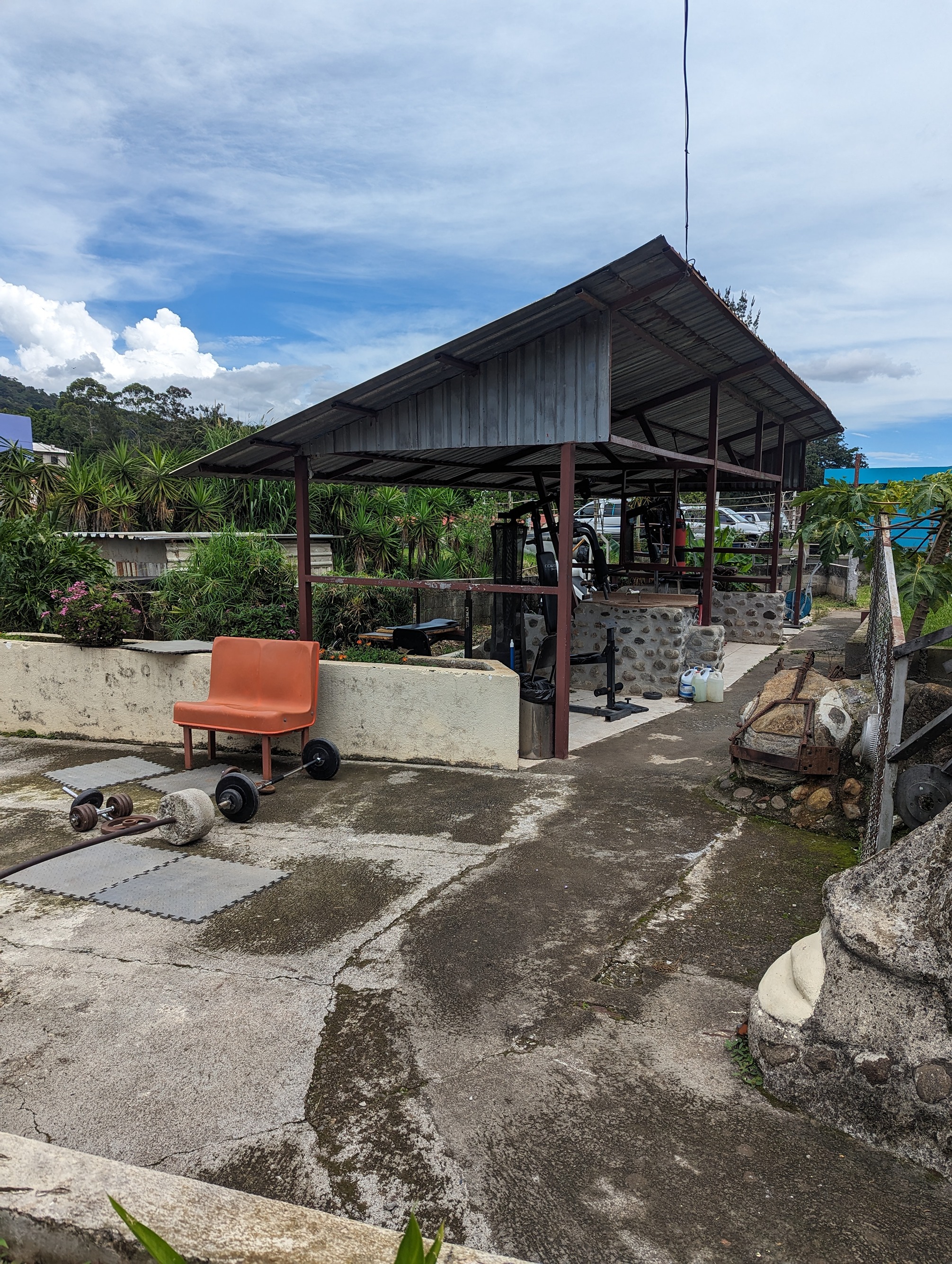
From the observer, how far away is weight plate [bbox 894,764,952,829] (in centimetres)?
346

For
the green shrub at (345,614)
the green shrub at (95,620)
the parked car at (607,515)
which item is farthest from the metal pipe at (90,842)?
the parked car at (607,515)

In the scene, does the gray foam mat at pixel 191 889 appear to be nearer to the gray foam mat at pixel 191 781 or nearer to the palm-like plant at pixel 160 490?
the gray foam mat at pixel 191 781

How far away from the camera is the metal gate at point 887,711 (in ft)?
12.2

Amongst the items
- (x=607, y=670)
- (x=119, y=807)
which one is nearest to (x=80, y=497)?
(x=607, y=670)

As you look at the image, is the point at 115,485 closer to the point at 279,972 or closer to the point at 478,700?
the point at 478,700

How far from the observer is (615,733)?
819 centimetres

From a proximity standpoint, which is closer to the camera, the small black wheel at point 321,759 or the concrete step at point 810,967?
the concrete step at point 810,967

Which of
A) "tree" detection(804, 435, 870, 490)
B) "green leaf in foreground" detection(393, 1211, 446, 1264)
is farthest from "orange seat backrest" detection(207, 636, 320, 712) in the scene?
"tree" detection(804, 435, 870, 490)

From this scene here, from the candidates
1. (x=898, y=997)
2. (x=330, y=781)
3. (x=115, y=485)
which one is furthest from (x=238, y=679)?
(x=115, y=485)

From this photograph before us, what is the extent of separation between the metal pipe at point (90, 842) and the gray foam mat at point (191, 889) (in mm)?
311

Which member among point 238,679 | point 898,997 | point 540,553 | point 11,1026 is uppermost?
point 540,553

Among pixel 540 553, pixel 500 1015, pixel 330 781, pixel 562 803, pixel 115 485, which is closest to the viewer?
pixel 500 1015

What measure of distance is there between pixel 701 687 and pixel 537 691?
302cm

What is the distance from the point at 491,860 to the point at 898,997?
267 centimetres
